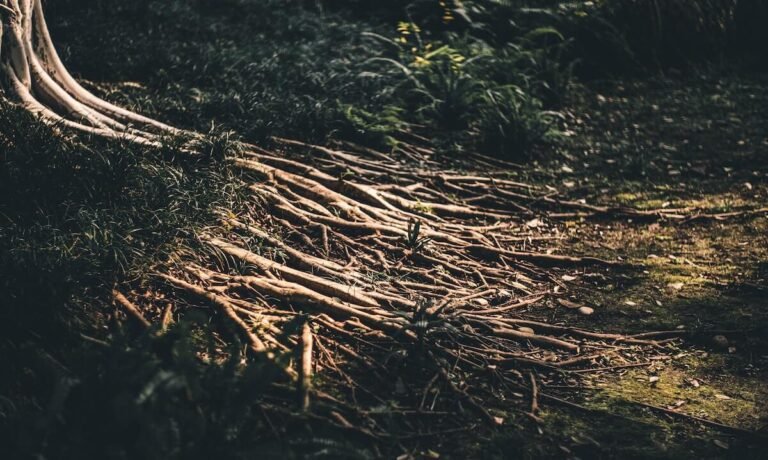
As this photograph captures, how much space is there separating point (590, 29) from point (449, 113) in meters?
2.44

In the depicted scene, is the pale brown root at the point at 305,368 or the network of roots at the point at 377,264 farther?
the network of roots at the point at 377,264

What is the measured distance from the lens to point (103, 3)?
7.67 metres

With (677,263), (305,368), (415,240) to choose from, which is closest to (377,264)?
(415,240)

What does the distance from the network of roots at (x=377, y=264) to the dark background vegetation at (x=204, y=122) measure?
9.8 inches

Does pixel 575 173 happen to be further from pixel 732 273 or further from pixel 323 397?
pixel 323 397

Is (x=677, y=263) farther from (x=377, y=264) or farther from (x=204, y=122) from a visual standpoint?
(x=204, y=122)

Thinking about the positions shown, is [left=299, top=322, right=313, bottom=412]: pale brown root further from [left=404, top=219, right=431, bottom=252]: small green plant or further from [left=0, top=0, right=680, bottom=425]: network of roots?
[left=404, top=219, right=431, bottom=252]: small green plant

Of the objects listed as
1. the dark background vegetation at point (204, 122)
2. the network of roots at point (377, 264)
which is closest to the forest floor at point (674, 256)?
the network of roots at point (377, 264)

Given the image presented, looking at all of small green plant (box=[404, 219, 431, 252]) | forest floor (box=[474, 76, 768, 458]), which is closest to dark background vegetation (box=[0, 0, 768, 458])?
forest floor (box=[474, 76, 768, 458])

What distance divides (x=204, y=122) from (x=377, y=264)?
6.78 feet

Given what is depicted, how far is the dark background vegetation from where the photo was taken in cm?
233

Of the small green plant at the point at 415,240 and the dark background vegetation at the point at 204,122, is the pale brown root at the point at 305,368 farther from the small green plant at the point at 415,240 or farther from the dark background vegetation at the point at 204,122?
the small green plant at the point at 415,240

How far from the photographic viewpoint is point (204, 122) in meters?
5.32

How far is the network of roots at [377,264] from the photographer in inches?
126
